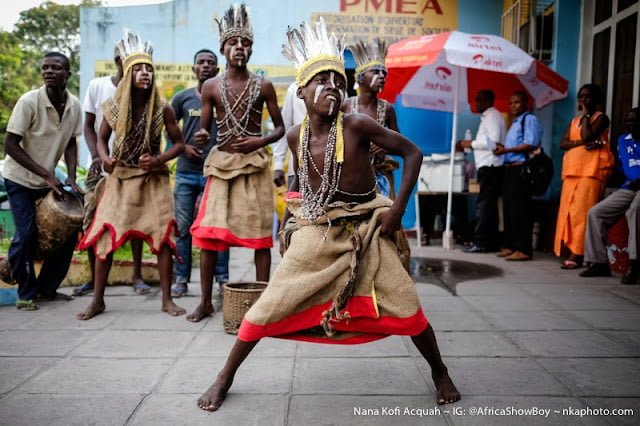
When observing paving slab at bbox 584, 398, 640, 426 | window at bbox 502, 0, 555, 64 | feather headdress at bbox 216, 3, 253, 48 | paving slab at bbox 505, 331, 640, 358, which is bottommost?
paving slab at bbox 505, 331, 640, 358

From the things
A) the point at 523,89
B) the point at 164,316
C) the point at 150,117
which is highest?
the point at 523,89

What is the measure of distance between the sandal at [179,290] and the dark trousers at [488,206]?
460cm

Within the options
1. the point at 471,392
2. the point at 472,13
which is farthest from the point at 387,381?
the point at 472,13

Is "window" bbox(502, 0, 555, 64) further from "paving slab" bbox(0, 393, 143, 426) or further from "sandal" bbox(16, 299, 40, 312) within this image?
"paving slab" bbox(0, 393, 143, 426)

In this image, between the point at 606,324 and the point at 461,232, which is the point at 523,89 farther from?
the point at 606,324

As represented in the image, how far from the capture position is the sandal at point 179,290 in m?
5.57

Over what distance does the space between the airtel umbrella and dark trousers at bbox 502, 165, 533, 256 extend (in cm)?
93

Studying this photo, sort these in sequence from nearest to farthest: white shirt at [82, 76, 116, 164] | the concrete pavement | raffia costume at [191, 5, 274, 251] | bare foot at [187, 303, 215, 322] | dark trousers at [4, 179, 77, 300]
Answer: the concrete pavement
raffia costume at [191, 5, 274, 251]
bare foot at [187, 303, 215, 322]
dark trousers at [4, 179, 77, 300]
white shirt at [82, 76, 116, 164]

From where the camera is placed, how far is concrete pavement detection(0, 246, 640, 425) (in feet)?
9.31

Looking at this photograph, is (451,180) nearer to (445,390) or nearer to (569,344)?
(569,344)

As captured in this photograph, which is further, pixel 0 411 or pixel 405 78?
pixel 405 78

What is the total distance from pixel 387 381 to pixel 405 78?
6.51 metres

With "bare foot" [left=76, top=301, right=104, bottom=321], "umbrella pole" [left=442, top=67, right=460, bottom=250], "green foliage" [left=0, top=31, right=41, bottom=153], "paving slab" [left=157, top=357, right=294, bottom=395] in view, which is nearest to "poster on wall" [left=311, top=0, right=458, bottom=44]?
"umbrella pole" [left=442, top=67, right=460, bottom=250]

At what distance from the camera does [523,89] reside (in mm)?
8914
